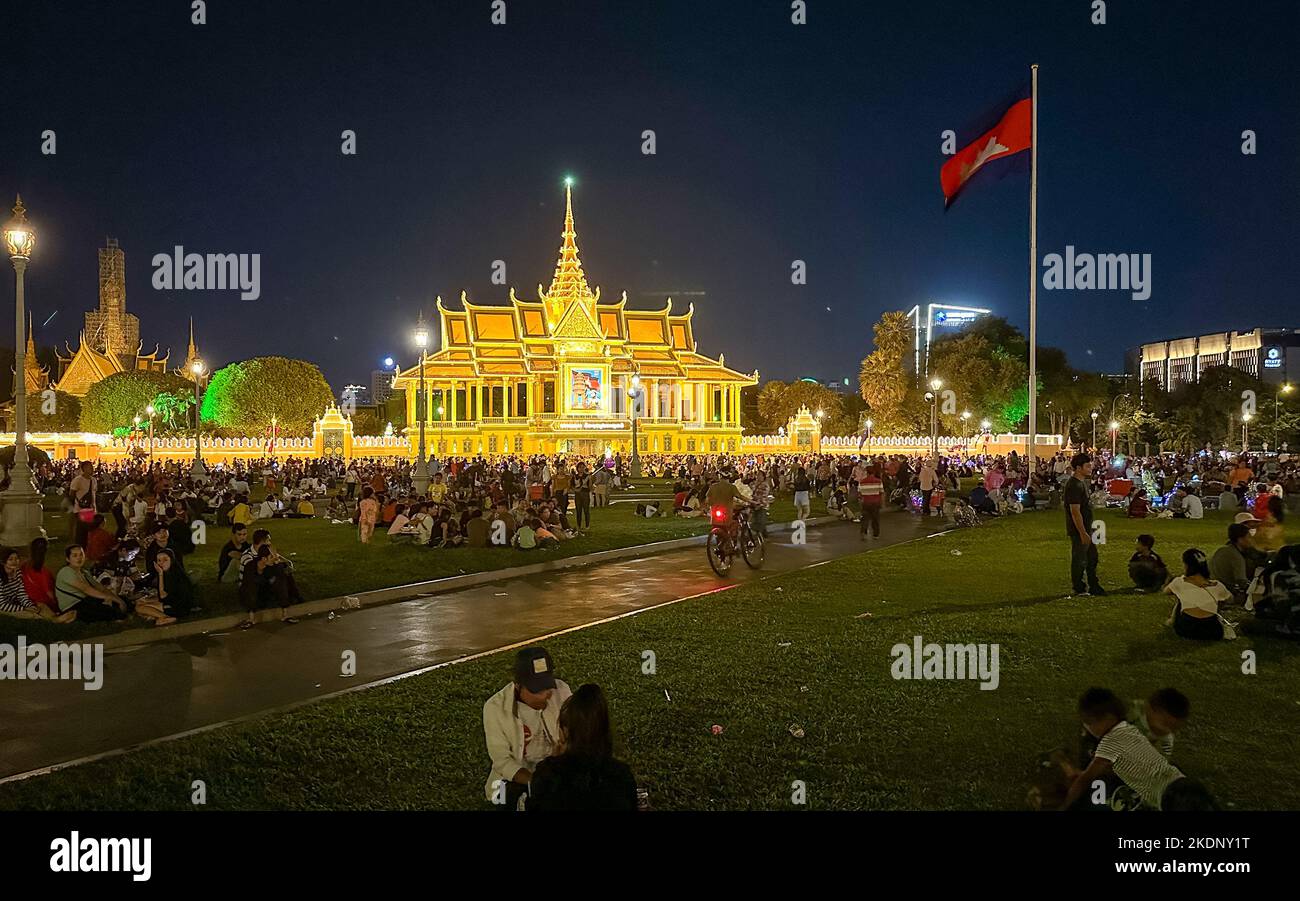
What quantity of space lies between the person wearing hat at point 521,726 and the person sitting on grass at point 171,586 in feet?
26.0

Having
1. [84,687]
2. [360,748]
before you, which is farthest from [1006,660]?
[84,687]

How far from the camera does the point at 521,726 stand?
502cm

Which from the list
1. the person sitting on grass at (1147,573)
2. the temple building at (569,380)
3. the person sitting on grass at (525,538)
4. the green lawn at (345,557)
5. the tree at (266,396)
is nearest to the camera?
the green lawn at (345,557)

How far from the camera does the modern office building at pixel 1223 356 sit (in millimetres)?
125875

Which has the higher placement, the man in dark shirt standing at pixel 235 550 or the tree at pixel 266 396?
the tree at pixel 266 396

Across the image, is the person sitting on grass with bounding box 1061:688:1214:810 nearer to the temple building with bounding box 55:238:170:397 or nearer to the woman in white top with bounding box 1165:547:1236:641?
the woman in white top with bounding box 1165:547:1236:641

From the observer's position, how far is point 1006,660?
29.6 feet

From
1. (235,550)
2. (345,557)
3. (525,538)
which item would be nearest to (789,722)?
(235,550)

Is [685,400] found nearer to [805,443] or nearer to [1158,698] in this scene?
[805,443]

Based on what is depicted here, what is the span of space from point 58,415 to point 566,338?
50645 millimetres

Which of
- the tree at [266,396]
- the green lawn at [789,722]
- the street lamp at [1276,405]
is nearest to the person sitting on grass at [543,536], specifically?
the green lawn at [789,722]

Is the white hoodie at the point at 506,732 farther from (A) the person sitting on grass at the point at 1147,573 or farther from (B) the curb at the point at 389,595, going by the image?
(A) the person sitting on grass at the point at 1147,573

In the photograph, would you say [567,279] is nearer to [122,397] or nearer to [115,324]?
[122,397]

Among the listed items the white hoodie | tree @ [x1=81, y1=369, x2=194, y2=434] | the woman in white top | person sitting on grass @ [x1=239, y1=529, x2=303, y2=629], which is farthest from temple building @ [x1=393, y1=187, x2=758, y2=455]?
the white hoodie
